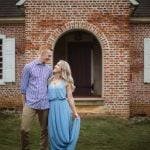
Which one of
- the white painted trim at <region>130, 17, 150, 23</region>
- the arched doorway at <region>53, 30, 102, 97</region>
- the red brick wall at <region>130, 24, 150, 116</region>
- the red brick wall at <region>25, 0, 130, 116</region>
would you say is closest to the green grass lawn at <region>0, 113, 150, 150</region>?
the red brick wall at <region>25, 0, 130, 116</region>

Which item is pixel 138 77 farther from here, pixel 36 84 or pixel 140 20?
pixel 36 84

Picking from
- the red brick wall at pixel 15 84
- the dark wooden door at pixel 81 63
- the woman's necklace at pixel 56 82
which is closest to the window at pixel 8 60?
the red brick wall at pixel 15 84

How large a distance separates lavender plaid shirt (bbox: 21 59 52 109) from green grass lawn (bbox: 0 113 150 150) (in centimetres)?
226

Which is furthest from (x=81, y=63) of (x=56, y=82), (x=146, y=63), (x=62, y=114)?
(x=62, y=114)

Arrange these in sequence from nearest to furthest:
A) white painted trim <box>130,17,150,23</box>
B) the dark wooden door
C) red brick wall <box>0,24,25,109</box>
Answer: white painted trim <box>130,17,150,23</box> → red brick wall <box>0,24,25,109</box> → the dark wooden door

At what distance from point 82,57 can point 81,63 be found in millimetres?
225

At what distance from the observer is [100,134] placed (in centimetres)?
1401

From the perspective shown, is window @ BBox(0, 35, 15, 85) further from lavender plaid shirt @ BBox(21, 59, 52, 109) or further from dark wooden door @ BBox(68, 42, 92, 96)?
lavender plaid shirt @ BBox(21, 59, 52, 109)

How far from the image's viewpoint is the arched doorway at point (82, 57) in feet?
64.6

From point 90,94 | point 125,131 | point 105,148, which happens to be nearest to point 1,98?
point 90,94

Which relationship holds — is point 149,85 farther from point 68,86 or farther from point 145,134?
point 68,86

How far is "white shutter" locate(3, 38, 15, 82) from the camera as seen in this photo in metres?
Answer: 19.2

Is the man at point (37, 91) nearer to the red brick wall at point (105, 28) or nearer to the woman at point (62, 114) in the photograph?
the woman at point (62, 114)

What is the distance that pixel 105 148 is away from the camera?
12.1 metres
